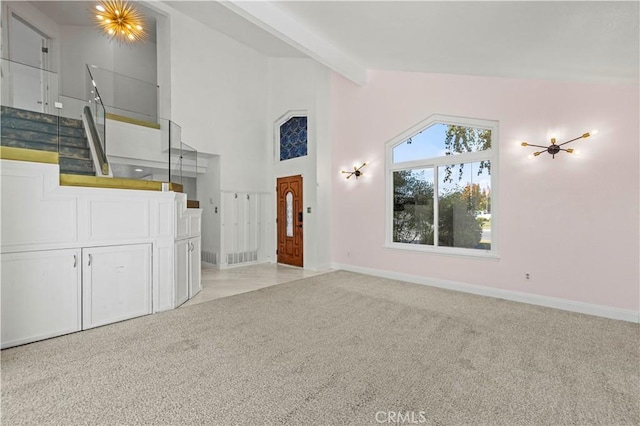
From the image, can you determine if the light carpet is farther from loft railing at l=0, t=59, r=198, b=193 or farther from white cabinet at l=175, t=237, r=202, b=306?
loft railing at l=0, t=59, r=198, b=193

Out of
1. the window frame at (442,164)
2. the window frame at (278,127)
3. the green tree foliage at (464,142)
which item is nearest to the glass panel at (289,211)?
the window frame at (278,127)

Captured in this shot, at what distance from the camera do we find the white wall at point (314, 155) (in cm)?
679

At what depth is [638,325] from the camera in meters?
3.45

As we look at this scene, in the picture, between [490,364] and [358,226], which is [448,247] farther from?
[490,364]

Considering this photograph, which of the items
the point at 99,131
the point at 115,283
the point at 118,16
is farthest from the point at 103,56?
the point at 115,283

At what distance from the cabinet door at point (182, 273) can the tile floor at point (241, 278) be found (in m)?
0.14

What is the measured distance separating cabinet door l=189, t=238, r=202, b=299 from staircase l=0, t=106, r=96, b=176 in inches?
64.4

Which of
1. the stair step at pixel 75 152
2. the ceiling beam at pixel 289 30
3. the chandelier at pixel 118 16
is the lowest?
the stair step at pixel 75 152

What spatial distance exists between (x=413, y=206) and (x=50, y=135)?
5.80m

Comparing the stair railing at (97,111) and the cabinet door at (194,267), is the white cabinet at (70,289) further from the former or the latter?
the stair railing at (97,111)

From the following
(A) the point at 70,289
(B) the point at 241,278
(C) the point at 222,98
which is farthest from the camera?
(C) the point at 222,98

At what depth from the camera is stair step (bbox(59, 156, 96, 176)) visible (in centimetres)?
341

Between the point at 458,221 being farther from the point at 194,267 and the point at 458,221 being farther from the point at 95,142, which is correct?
the point at 95,142

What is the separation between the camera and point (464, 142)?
5043 mm
